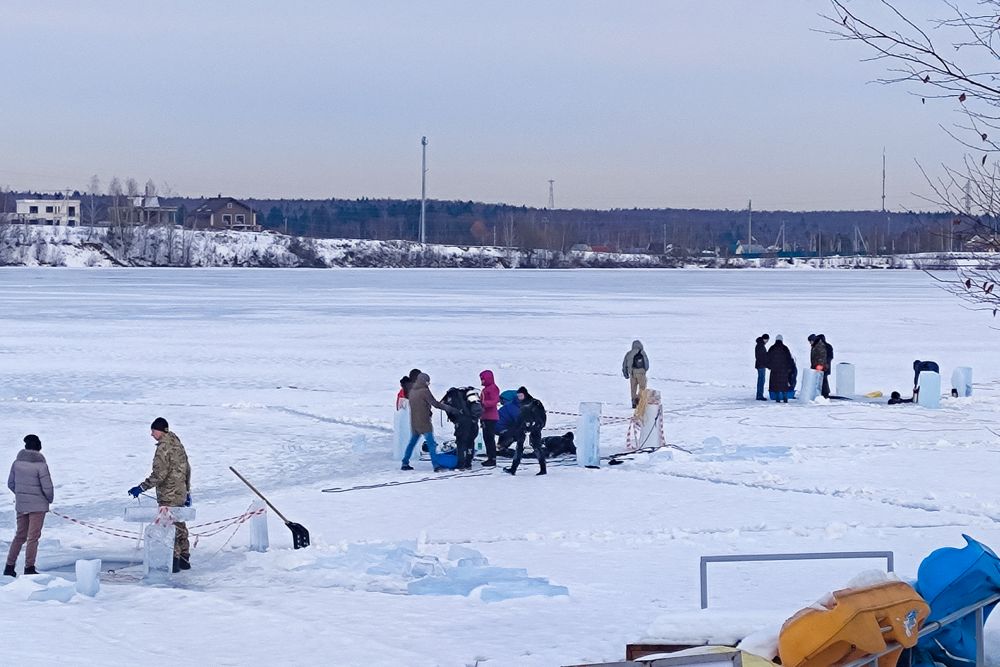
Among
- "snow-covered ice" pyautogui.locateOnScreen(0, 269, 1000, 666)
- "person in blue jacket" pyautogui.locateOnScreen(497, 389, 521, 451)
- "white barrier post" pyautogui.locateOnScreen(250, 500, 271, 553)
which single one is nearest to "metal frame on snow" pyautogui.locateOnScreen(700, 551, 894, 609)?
"snow-covered ice" pyautogui.locateOnScreen(0, 269, 1000, 666)

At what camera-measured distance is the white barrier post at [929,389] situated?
67.2 feet

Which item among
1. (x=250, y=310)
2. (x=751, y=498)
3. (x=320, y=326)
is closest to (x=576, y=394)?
(x=751, y=498)

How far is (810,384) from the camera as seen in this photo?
21578 mm

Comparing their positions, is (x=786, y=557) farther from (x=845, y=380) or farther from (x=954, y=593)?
(x=845, y=380)

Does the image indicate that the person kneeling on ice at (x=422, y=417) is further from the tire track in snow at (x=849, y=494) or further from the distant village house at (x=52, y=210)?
the distant village house at (x=52, y=210)

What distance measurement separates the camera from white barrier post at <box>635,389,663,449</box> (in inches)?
645

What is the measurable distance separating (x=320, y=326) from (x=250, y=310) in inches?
388

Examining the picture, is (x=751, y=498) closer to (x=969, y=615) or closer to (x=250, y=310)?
(x=969, y=615)

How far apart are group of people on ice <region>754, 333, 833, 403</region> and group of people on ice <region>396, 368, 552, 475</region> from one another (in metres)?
7.30

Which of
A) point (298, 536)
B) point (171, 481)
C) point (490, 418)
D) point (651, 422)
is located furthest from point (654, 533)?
point (651, 422)

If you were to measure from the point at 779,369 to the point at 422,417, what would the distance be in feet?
28.3

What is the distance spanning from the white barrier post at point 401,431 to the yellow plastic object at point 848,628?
10050mm

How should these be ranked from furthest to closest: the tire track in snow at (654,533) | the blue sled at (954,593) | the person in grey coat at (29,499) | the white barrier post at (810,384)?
the white barrier post at (810,384) → the tire track in snow at (654,533) → the person in grey coat at (29,499) → the blue sled at (954,593)

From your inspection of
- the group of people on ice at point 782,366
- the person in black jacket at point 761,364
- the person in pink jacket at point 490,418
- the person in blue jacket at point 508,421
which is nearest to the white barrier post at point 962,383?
the group of people on ice at point 782,366
